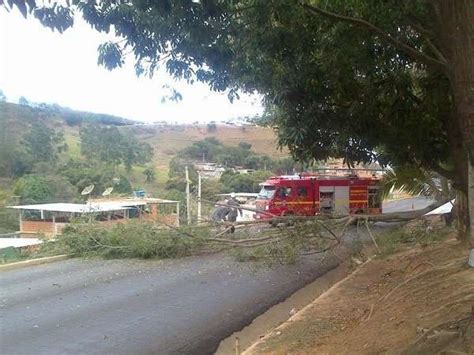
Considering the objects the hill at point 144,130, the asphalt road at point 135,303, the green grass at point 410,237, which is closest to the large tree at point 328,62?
the asphalt road at point 135,303

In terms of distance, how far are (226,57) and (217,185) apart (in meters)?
13.4

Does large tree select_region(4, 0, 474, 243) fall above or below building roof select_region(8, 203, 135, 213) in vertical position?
above

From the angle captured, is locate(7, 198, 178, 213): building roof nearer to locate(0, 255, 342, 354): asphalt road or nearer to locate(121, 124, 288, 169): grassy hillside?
locate(0, 255, 342, 354): asphalt road

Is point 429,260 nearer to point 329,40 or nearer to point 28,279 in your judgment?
point 329,40

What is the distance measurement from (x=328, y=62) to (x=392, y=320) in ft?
11.5

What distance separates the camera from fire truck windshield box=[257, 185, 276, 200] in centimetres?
2486

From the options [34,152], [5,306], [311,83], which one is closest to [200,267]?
[5,306]

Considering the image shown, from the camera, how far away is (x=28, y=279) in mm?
12234

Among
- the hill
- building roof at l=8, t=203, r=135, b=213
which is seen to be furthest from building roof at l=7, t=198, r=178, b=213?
the hill

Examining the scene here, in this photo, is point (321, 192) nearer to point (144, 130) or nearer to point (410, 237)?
point (410, 237)

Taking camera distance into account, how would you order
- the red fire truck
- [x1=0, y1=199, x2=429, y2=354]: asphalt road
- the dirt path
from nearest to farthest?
the dirt path < [x1=0, y1=199, x2=429, y2=354]: asphalt road < the red fire truck

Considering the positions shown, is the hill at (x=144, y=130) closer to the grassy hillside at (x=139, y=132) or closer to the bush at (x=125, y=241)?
the grassy hillside at (x=139, y=132)

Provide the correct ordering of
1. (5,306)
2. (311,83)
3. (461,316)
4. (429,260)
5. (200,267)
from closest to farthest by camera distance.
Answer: (461,316) → (311,83) → (5,306) → (429,260) → (200,267)

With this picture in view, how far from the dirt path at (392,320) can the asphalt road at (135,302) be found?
1.18 metres
